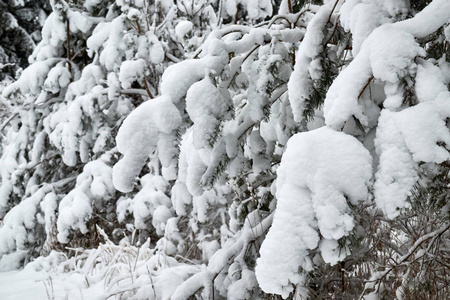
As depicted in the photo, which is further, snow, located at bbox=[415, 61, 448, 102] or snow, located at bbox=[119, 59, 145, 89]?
snow, located at bbox=[119, 59, 145, 89]

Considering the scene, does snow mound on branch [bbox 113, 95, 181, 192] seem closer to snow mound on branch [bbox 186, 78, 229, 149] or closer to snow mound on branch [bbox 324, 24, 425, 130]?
snow mound on branch [bbox 186, 78, 229, 149]

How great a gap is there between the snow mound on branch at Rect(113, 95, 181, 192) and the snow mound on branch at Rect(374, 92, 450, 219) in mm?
647

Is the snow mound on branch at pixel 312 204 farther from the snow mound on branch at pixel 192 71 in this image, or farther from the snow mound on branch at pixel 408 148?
the snow mound on branch at pixel 192 71

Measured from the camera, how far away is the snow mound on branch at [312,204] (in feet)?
3.46

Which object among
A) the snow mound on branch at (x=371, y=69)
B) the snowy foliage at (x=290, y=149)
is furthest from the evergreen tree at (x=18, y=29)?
the snow mound on branch at (x=371, y=69)

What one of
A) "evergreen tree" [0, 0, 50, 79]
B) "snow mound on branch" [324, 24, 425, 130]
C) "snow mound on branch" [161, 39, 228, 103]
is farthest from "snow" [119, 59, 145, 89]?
"evergreen tree" [0, 0, 50, 79]

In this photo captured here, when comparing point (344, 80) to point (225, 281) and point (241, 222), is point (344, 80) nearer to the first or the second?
point (225, 281)

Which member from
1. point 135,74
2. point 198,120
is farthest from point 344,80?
point 135,74

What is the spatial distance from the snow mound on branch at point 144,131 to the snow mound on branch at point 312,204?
45 centimetres

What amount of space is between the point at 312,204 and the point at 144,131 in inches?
24.1

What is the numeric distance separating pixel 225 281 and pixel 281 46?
1033mm

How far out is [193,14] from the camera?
484 centimetres

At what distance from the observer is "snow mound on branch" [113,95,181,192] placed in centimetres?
141

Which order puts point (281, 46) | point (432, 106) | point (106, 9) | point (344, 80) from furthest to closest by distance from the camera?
1. point (106, 9)
2. point (281, 46)
3. point (344, 80)
4. point (432, 106)
